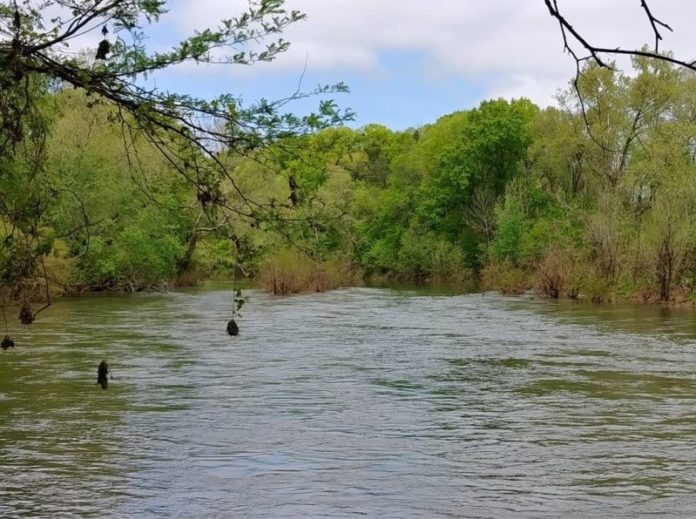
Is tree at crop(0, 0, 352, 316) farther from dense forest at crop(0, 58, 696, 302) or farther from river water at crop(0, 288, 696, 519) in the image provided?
river water at crop(0, 288, 696, 519)

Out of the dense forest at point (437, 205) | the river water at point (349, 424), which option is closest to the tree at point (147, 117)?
the dense forest at point (437, 205)

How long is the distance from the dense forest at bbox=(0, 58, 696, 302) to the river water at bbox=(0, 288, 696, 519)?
7.77 feet

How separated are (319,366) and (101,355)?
5035 millimetres

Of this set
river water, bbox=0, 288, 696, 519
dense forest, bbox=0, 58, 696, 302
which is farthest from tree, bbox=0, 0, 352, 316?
river water, bbox=0, 288, 696, 519

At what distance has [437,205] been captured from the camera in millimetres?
69000

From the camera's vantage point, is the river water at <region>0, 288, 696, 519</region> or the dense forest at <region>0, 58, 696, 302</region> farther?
the river water at <region>0, 288, 696, 519</region>

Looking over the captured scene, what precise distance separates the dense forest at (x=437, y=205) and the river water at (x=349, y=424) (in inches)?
93.2

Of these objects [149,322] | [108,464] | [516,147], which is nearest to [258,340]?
[149,322]

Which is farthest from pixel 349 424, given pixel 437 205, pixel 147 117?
pixel 437 205

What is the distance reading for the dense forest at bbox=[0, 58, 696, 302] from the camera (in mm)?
4957

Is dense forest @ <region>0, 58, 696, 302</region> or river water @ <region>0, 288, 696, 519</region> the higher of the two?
dense forest @ <region>0, 58, 696, 302</region>

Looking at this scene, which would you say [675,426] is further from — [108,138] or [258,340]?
[108,138]

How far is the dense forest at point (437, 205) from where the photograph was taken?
4.96 metres

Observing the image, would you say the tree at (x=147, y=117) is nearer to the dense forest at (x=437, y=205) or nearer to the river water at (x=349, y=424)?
the dense forest at (x=437, y=205)
